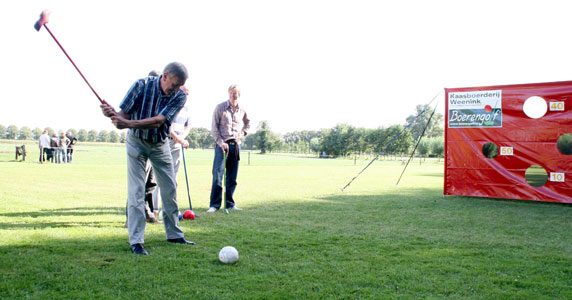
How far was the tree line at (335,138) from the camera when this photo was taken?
74.2 metres

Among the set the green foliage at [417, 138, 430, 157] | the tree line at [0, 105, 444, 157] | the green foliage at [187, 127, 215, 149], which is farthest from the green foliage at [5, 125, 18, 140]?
the green foliage at [417, 138, 430, 157]

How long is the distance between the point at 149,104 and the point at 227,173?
4.04m

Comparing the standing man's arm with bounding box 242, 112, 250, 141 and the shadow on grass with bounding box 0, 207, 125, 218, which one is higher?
the standing man's arm with bounding box 242, 112, 250, 141

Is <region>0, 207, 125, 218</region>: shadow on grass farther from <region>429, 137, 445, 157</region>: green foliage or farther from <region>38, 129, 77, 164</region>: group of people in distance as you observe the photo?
<region>429, 137, 445, 157</region>: green foliage

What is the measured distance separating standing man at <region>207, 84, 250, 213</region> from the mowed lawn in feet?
2.06

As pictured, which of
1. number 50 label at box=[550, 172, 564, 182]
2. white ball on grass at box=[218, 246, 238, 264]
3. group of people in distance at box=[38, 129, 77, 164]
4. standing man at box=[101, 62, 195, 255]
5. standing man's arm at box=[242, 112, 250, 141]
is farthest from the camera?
group of people in distance at box=[38, 129, 77, 164]

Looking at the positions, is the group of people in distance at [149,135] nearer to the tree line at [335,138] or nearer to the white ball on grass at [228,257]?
the white ball on grass at [228,257]

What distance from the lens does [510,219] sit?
8.34m

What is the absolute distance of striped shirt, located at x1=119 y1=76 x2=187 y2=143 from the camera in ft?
17.2

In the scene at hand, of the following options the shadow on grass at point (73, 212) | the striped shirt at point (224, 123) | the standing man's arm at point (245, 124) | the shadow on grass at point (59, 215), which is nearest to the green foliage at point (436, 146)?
the standing man's arm at point (245, 124)

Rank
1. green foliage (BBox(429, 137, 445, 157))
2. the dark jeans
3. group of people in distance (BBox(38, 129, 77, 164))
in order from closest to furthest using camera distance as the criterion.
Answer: the dark jeans
group of people in distance (BBox(38, 129, 77, 164))
green foliage (BBox(429, 137, 445, 157))

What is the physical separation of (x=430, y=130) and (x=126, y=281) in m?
119

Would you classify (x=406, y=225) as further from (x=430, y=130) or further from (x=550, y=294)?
(x=430, y=130)

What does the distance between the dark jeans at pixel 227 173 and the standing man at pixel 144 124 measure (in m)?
3.18
